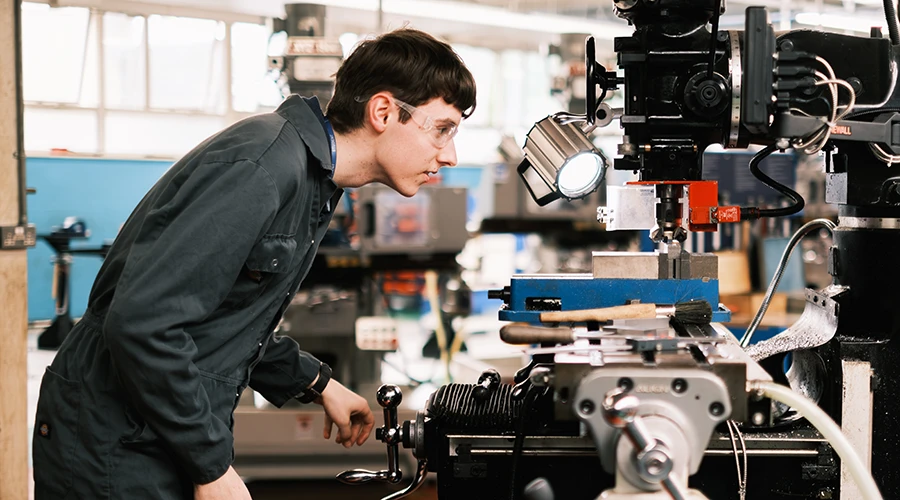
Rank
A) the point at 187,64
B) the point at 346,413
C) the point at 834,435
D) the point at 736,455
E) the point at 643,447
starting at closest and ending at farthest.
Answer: the point at 643,447, the point at 834,435, the point at 736,455, the point at 346,413, the point at 187,64

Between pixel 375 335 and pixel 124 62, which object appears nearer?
pixel 375 335

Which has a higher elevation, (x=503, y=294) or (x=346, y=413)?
(x=503, y=294)

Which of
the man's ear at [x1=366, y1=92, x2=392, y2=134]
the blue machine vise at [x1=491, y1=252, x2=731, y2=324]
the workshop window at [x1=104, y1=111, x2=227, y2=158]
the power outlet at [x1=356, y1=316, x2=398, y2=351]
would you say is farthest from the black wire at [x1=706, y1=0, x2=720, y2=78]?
the workshop window at [x1=104, y1=111, x2=227, y2=158]

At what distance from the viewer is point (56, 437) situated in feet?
4.43

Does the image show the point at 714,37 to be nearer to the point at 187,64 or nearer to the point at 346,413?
the point at 346,413

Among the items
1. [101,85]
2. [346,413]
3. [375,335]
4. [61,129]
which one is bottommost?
[375,335]

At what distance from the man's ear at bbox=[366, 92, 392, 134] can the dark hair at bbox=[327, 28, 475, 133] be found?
1 cm

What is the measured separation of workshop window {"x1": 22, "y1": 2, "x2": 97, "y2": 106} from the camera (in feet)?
23.3

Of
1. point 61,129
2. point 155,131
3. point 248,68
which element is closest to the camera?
point 61,129

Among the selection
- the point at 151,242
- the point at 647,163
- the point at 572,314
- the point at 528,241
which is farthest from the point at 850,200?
the point at 528,241

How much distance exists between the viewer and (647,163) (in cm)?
153

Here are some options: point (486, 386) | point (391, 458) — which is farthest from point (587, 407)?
point (391, 458)

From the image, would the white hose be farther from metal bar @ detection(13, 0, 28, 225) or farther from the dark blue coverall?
metal bar @ detection(13, 0, 28, 225)

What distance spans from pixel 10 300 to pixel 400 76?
2.12 m
